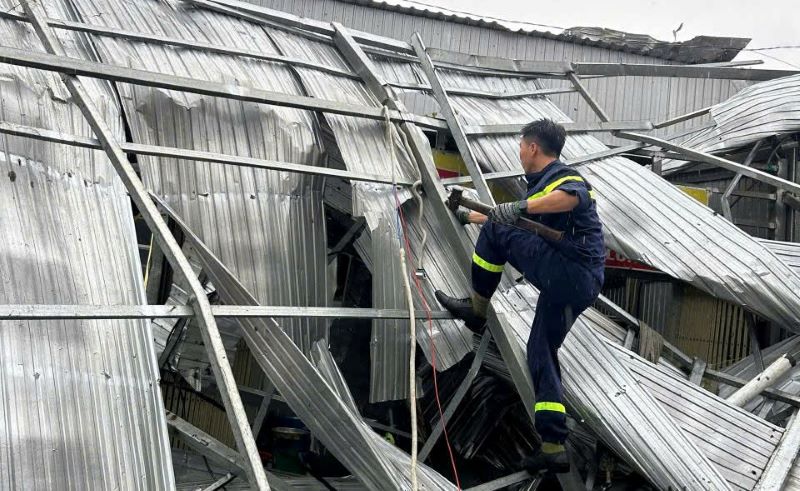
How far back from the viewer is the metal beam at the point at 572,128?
21.2 feet

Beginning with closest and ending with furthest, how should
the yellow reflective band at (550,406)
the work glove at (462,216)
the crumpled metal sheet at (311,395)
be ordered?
the crumpled metal sheet at (311,395) → the yellow reflective band at (550,406) → the work glove at (462,216)

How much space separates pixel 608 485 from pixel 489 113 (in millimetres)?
3268

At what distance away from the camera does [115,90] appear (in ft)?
16.0

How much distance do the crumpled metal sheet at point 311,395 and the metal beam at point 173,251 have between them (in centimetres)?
35

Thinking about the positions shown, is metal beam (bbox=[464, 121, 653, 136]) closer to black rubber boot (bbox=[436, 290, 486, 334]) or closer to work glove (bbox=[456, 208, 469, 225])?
work glove (bbox=[456, 208, 469, 225])

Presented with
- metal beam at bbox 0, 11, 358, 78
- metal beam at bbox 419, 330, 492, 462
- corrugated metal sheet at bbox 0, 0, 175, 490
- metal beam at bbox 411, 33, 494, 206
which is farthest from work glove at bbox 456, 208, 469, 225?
corrugated metal sheet at bbox 0, 0, 175, 490

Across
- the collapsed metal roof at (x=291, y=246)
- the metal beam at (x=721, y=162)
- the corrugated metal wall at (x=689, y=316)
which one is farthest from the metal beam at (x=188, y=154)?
the corrugated metal wall at (x=689, y=316)

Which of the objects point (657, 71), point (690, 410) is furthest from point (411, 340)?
point (657, 71)

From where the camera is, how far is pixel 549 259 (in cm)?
471

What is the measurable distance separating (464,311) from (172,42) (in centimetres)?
263

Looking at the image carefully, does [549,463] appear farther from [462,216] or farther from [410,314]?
[462,216]

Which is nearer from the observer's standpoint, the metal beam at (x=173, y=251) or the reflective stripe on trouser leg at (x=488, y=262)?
the metal beam at (x=173, y=251)

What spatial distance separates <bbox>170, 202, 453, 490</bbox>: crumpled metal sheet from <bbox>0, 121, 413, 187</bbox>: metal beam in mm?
530

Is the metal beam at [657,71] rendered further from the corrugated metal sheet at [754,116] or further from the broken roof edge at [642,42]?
the broken roof edge at [642,42]
